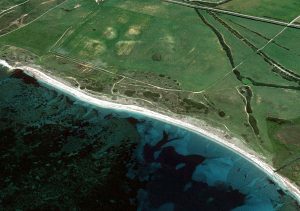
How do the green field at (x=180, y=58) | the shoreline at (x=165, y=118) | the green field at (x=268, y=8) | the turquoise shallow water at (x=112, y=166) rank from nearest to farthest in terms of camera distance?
the turquoise shallow water at (x=112, y=166) → the shoreline at (x=165, y=118) → the green field at (x=180, y=58) → the green field at (x=268, y=8)

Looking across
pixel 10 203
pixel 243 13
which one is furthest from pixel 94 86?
pixel 243 13

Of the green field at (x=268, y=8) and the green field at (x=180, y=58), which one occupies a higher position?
the green field at (x=268, y=8)

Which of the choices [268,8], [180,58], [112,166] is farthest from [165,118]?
[268,8]

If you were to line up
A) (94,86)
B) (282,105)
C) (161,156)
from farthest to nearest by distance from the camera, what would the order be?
(94,86) < (282,105) < (161,156)

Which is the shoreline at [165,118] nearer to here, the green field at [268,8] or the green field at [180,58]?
the green field at [180,58]

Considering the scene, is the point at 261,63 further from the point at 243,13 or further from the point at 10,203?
the point at 10,203

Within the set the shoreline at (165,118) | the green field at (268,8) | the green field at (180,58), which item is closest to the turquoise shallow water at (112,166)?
the shoreline at (165,118)

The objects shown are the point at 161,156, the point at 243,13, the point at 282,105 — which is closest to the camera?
the point at 161,156
